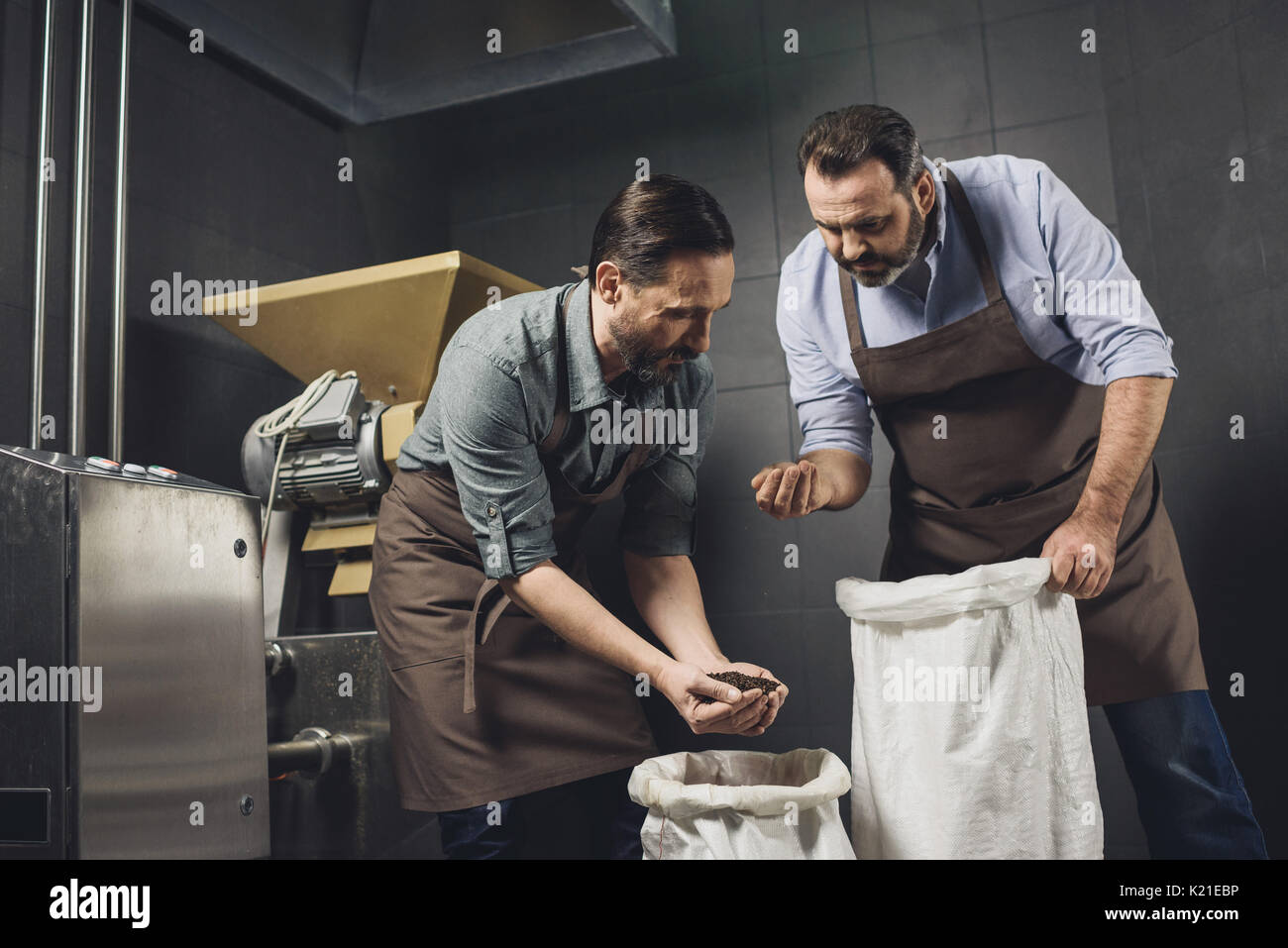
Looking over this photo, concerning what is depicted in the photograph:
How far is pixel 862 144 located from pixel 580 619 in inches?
30.4

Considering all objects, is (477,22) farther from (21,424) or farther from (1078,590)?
(1078,590)

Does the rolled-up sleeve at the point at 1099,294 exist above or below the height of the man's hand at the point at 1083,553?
above

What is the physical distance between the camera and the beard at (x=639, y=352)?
1.35 metres

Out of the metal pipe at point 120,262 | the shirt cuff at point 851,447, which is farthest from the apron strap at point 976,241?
the metal pipe at point 120,262

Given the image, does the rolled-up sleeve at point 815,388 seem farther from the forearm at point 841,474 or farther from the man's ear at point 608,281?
the man's ear at point 608,281

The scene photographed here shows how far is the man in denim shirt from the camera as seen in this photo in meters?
1.32

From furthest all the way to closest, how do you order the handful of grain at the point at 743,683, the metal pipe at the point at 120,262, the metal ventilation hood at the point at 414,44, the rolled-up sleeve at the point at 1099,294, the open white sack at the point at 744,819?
the metal ventilation hood at the point at 414,44 → the metal pipe at the point at 120,262 → the rolled-up sleeve at the point at 1099,294 → the handful of grain at the point at 743,683 → the open white sack at the point at 744,819

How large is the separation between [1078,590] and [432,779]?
0.88 meters

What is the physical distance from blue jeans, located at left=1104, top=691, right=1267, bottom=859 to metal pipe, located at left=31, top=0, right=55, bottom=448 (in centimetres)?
158

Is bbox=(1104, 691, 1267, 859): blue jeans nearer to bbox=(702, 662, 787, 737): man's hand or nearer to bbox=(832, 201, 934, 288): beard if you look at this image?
bbox=(702, 662, 787, 737): man's hand

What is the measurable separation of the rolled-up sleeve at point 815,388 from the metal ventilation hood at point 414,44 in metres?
0.50

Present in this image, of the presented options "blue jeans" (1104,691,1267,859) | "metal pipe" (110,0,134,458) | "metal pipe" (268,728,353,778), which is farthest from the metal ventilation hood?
"blue jeans" (1104,691,1267,859)

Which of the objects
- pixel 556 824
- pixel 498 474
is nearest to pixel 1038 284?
pixel 498 474
